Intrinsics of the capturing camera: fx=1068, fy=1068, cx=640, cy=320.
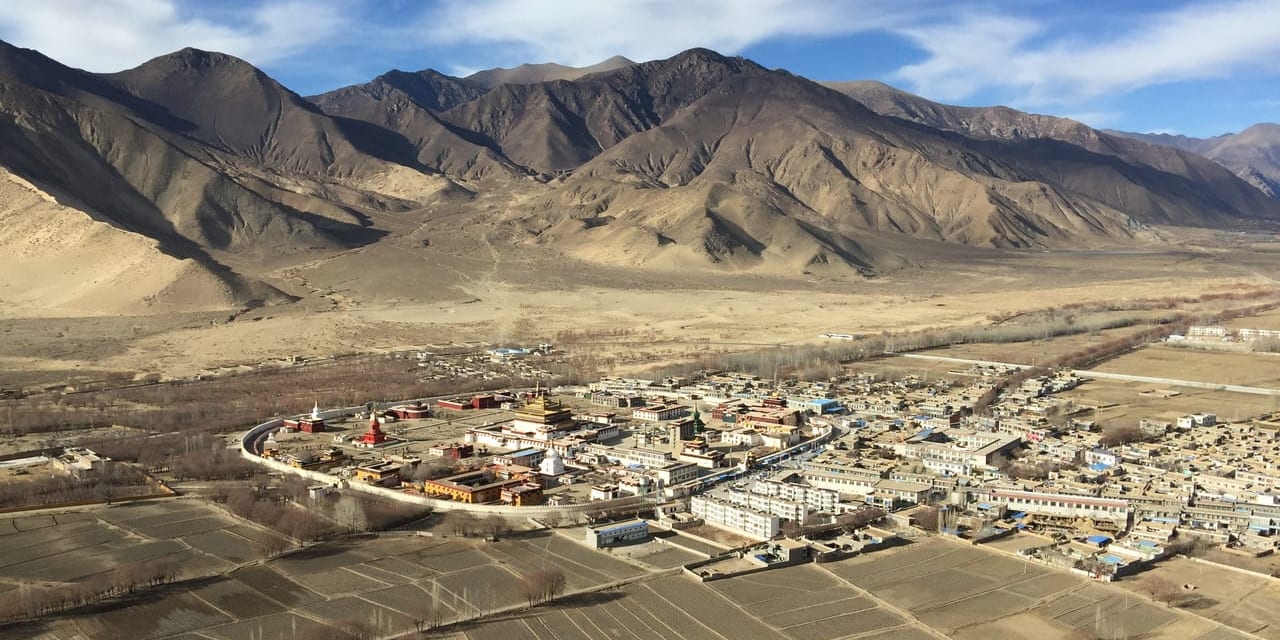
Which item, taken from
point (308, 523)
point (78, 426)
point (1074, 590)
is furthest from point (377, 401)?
point (1074, 590)

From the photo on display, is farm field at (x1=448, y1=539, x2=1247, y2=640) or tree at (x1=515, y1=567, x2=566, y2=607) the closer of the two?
farm field at (x1=448, y1=539, x2=1247, y2=640)

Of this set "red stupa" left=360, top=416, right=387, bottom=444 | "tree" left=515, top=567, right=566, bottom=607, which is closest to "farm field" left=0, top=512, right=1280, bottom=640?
"tree" left=515, top=567, right=566, bottom=607

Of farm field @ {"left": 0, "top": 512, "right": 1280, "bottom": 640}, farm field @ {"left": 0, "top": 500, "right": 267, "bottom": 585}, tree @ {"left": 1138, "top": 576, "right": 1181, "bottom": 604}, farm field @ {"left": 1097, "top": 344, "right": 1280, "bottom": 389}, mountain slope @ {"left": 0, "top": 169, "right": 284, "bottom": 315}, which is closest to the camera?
farm field @ {"left": 0, "top": 512, "right": 1280, "bottom": 640}

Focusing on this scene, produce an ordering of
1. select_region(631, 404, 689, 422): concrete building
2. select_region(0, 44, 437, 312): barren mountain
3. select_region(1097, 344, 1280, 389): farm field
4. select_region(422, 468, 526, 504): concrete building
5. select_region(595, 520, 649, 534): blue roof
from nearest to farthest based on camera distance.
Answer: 1. select_region(595, 520, 649, 534): blue roof
2. select_region(422, 468, 526, 504): concrete building
3. select_region(631, 404, 689, 422): concrete building
4. select_region(1097, 344, 1280, 389): farm field
5. select_region(0, 44, 437, 312): barren mountain

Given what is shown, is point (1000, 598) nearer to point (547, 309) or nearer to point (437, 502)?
point (437, 502)

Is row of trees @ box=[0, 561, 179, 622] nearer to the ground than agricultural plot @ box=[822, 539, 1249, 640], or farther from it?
farther from it

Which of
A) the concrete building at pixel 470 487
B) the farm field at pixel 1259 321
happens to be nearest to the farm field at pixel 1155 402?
the concrete building at pixel 470 487

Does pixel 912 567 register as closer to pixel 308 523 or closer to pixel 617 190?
pixel 308 523

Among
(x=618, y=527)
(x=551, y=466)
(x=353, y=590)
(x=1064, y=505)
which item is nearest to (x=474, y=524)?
(x=618, y=527)

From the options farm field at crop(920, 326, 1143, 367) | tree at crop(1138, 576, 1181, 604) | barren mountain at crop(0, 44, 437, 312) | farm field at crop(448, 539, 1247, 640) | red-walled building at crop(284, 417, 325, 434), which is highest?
barren mountain at crop(0, 44, 437, 312)

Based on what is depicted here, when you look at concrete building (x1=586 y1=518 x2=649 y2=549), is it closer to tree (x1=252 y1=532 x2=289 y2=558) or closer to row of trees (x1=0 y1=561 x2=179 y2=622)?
tree (x1=252 y1=532 x2=289 y2=558)
